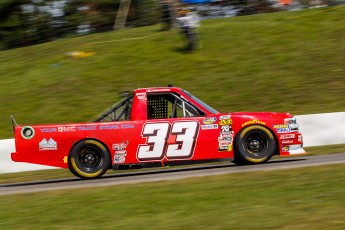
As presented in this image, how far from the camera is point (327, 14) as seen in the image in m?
30.4

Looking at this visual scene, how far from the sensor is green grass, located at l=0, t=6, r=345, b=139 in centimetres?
2355

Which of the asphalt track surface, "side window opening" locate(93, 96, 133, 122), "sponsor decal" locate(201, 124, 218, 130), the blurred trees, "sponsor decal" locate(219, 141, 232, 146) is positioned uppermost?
the blurred trees

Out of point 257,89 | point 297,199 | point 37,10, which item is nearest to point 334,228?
point 297,199

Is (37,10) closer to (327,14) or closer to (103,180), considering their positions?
(327,14)

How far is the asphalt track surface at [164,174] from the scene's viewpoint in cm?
1241

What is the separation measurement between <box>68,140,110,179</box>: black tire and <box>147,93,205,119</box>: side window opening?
1.13 meters

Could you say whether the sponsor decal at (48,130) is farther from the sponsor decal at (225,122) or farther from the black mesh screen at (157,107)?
the sponsor decal at (225,122)

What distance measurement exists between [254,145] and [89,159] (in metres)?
3.05

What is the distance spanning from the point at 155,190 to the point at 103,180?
2.58 meters

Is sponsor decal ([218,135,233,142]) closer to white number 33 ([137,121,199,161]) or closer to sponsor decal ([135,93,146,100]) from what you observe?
white number 33 ([137,121,199,161])

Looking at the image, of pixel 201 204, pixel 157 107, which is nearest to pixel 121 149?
pixel 157 107

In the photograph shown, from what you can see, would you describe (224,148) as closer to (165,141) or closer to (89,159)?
(165,141)

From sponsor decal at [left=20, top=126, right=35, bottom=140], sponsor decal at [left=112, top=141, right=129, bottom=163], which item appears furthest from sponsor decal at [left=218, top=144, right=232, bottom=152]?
sponsor decal at [left=20, top=126, right=35, bottom=140]

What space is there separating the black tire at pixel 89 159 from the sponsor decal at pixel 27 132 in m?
0.79
